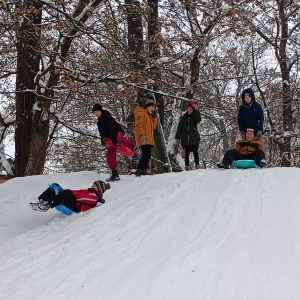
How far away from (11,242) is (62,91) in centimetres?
655

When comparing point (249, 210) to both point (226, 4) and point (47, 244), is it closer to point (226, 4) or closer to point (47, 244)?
point (47, 244)

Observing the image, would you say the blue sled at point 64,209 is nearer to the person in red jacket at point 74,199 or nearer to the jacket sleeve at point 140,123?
the person in red jacket at point 74,199

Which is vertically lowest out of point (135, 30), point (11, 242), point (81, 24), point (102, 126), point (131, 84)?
point (11, 242)

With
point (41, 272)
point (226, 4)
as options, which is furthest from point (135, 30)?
point (41, 272)

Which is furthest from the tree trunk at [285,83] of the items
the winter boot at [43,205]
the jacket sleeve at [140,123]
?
the winter boot at [43,205]

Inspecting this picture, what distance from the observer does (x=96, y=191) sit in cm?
631

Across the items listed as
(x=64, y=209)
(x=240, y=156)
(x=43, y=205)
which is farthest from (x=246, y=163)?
(x=43, y=205)

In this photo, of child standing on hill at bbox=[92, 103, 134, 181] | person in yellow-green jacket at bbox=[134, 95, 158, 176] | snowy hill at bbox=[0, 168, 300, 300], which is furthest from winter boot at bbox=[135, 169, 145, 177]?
snowy hill at bbox=[0, 168, 300, 300]

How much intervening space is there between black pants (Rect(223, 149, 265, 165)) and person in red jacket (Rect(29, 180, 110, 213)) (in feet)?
8.57

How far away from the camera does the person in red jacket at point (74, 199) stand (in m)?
5.76

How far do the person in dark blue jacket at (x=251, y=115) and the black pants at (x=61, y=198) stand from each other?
13.3ft

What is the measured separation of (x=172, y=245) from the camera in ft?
13.5

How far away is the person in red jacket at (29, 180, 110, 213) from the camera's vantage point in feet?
18.9

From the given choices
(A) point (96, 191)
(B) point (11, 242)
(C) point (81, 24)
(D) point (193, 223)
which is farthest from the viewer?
(C) point (81, 24)
